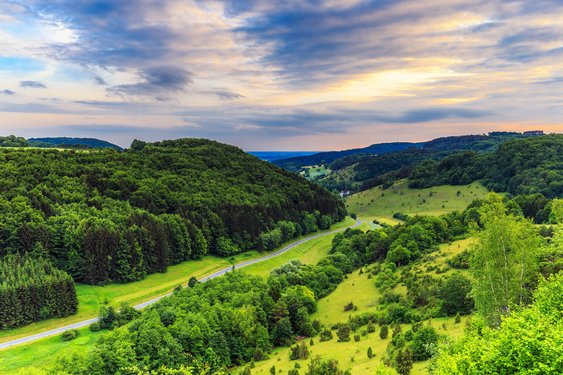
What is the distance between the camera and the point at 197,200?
123188 millimetres

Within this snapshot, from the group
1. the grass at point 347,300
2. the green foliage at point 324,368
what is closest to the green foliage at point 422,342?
the green foliage at point 324,368

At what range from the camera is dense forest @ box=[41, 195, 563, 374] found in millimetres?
24922

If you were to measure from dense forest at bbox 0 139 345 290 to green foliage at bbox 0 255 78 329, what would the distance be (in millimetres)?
8892

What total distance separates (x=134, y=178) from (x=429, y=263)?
301 feet

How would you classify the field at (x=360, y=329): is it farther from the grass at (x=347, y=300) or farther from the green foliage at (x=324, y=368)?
the green foliage at (x=324, y=368)

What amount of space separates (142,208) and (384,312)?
77.6m

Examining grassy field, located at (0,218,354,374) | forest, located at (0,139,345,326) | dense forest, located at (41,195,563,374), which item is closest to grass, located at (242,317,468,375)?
dense forest, located at (41,195,563,374)

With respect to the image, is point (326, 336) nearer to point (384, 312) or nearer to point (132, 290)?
point (384, 312)

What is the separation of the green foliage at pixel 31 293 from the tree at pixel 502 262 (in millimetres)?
67346

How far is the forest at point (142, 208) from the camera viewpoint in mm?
83812

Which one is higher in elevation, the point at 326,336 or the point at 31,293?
the point at 31,293

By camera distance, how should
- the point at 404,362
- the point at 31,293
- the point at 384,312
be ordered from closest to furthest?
the point at 404,362 < the point at 384,312 < the point at 31,293

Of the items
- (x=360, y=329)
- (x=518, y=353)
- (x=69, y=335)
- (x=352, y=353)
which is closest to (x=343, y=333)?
(x=360, y=329)

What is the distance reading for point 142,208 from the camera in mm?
109250
